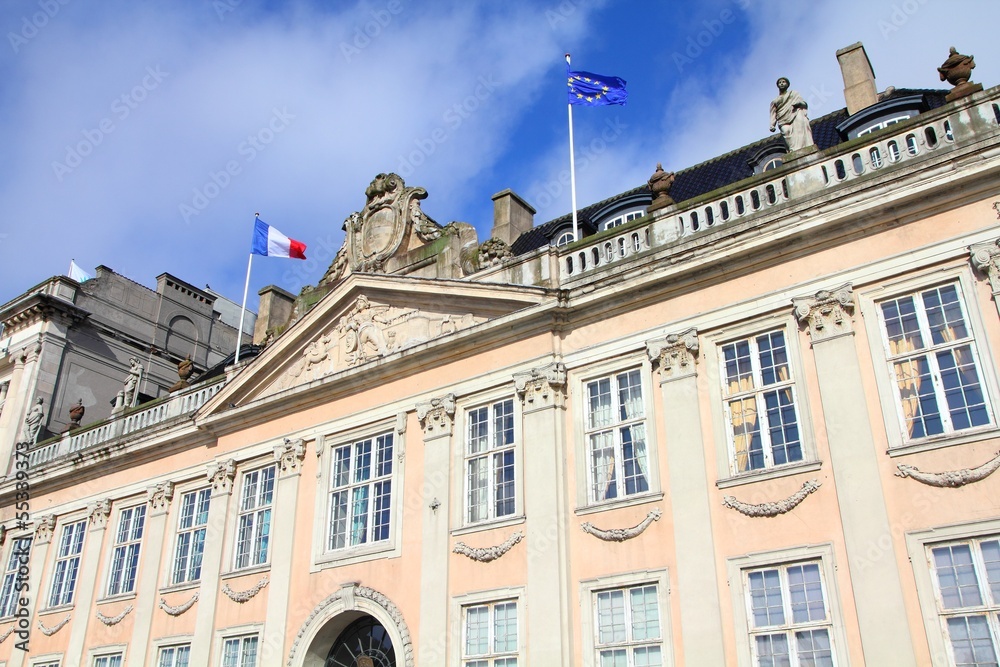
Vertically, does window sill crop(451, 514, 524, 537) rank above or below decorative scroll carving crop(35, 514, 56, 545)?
below

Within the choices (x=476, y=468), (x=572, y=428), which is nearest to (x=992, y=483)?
(x=572, y=428)

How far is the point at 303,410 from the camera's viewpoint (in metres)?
21.0

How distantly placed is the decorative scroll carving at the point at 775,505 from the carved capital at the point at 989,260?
3.82 meters

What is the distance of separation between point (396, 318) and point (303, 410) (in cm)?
308

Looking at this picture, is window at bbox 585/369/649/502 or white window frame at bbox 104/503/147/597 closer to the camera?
window at bbox 585/369/649/502

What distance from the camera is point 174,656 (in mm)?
20906

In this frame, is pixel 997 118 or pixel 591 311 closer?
pixel 997 118

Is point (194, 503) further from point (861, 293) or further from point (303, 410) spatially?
point (861, 293)

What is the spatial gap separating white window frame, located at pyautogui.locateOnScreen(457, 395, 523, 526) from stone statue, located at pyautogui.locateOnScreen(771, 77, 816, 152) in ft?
22.4

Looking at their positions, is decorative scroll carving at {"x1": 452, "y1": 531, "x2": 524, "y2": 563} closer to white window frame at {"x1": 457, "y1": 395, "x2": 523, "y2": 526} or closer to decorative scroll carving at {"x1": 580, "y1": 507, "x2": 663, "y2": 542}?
white window frame at {"x1": 457, "y1": 395, "x2": 523, "y2": 526}

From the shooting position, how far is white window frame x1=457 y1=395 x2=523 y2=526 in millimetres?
16891

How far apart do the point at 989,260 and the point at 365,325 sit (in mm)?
12280

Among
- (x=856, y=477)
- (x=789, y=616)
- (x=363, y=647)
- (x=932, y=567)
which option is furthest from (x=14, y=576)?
(x=932, y=567)

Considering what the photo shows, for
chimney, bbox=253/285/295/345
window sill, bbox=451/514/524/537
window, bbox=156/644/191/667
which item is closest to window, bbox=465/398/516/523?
window sill, bbox=451/514/524/537
